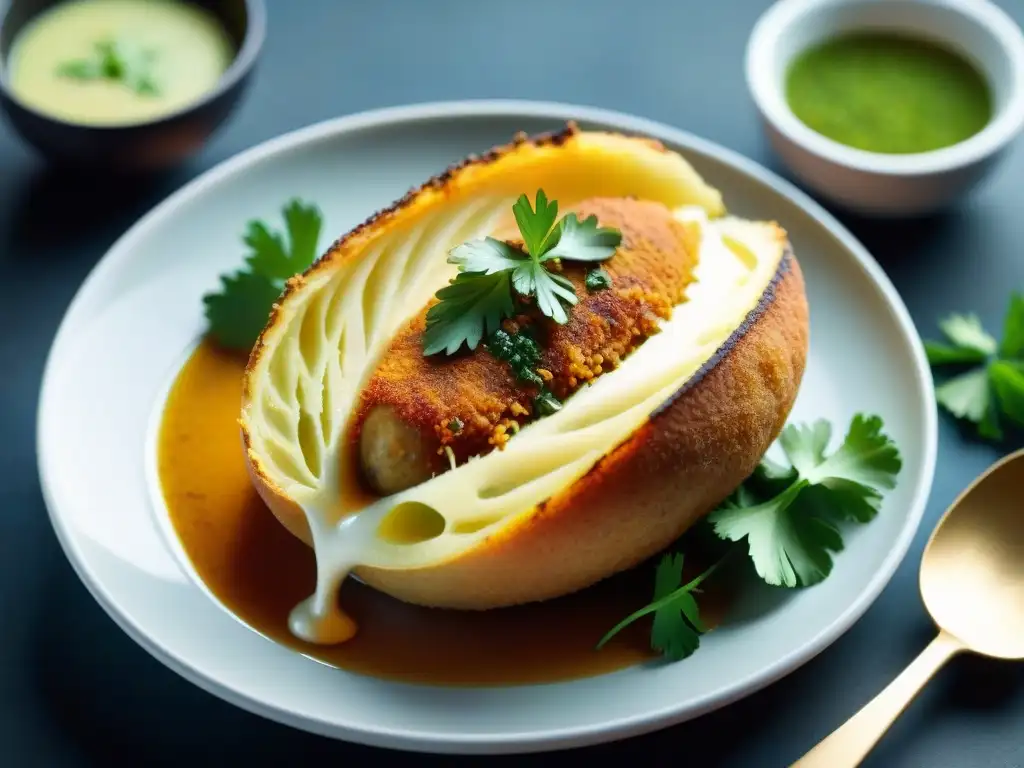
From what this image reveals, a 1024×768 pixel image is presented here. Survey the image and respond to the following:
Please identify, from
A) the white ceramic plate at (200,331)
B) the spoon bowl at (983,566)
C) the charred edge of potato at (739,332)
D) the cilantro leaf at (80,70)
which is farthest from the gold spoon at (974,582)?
the cilantro leaf at (80,70)

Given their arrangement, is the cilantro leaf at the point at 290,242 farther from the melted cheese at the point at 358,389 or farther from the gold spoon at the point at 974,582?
the gold spoon at the point at 974,582

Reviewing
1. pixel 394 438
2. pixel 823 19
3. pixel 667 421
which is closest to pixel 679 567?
pixel 667 421

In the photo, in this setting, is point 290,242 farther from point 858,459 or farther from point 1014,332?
point 1014,332

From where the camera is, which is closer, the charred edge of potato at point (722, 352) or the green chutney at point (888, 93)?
the charred edge of potato at point (722, 352)

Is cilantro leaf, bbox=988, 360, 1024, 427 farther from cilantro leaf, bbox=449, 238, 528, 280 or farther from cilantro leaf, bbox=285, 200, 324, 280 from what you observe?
cilantro leaf, bbox=285, 200, 324, 280

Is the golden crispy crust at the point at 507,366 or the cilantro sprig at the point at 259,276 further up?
the golden crispy crust at the point at 507,366

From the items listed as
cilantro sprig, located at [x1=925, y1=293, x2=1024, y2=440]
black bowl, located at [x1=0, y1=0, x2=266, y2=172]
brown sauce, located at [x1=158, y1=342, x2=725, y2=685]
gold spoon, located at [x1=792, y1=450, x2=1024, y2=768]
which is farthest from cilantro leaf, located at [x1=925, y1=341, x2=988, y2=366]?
black bowl, located at [x1=0, y1=0, x2=266, y2=172]

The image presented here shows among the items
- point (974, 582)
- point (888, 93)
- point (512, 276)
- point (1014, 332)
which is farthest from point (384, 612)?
point (888, 93)
